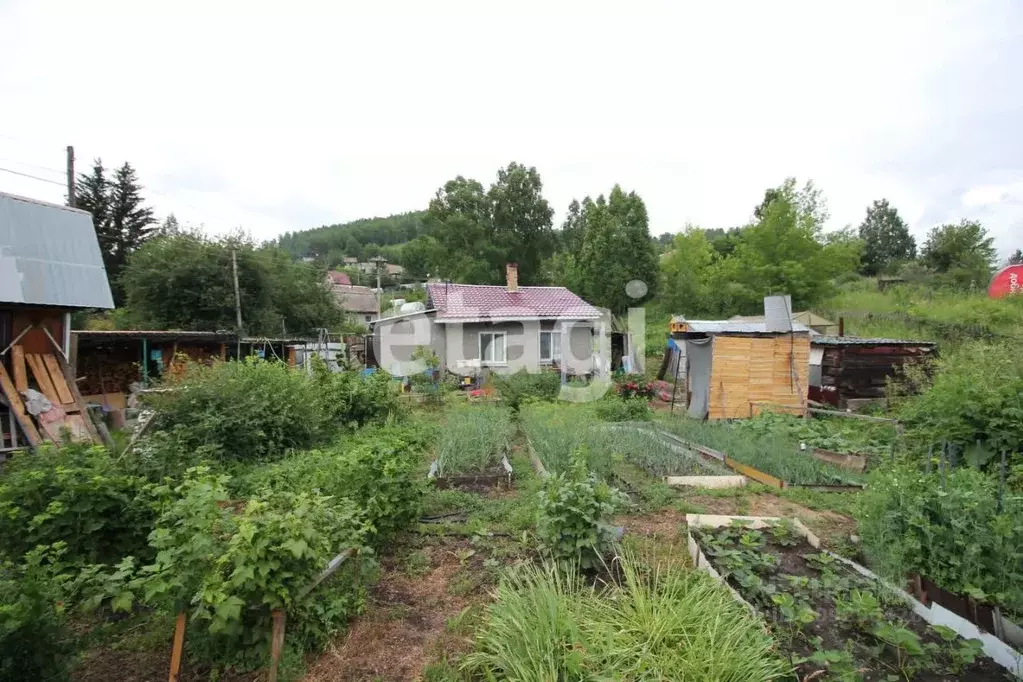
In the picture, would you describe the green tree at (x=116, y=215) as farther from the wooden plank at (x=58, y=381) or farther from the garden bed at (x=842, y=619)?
the garden bed at (x=842, y=619)

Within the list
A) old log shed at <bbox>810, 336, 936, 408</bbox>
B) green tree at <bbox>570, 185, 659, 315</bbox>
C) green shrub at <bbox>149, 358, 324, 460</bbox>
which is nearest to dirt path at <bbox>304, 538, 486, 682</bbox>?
green shrub at <bbox>149, 358, 324, 460</bbox>

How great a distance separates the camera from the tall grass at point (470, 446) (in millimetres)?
5949

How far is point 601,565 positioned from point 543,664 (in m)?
1.24

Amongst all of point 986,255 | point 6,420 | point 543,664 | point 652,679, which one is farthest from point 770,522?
point 986,255

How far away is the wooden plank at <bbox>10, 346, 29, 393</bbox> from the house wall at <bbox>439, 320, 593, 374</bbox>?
10.3 m

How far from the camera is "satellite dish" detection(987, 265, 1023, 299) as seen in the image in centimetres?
1830

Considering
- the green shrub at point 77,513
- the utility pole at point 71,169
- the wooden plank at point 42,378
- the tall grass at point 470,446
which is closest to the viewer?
the green shrub at point 77,513

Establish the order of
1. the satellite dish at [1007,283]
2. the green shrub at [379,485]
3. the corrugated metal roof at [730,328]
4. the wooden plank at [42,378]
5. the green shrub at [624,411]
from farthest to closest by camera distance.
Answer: the satellite dish at [1007,283] < the corrugated metal roof at [730,328] < the green shrub at [624,411] < the wooden plank at [42,378] < the green shrub at [379,485]

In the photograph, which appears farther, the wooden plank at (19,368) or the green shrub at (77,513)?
the wooden plank at (19,368)

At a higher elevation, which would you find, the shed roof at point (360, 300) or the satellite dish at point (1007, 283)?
the shed roof at point (360, 300)

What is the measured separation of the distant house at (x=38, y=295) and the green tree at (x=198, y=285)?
342 inches

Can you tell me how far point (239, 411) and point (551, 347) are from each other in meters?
11.7

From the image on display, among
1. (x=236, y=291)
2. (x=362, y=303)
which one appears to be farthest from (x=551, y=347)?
(x=362, y=303)

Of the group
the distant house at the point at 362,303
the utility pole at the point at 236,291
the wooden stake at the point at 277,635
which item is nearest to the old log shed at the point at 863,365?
the wooden stake at the point at 277,635
